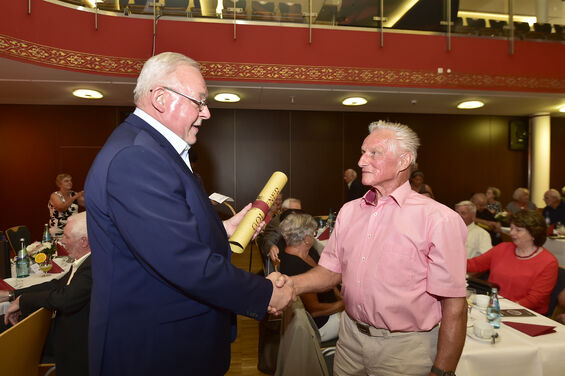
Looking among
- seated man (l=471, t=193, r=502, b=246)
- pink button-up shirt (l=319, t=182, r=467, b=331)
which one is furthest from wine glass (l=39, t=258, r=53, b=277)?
seated man (l=471, t=193, r=502, b=246)

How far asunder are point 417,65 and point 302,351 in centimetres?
560

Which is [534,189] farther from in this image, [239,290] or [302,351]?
[239,290]

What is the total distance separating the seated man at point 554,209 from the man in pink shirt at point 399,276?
549 cm

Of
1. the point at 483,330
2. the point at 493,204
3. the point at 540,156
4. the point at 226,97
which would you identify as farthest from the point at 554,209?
the point at 226,97

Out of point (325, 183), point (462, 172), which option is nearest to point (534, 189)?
point (462, 172)

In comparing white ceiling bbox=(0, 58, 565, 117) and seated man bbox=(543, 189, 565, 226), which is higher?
white ceiling bbox=(0, 58, 565, 117)

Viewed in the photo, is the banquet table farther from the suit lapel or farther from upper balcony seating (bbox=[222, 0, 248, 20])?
upper balcony seating (bbox=[222, 0, 248, 20])

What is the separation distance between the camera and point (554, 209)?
586 cm

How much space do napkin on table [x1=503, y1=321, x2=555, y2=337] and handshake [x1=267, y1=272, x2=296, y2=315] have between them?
4.13ft

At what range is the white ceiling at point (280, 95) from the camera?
5.69 metres

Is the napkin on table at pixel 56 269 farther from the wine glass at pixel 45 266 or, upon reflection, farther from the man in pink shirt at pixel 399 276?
the man in pink shirt at pixel 399 276

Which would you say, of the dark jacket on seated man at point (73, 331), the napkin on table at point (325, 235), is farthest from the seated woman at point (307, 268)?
the napkin on table at point (325, 235)

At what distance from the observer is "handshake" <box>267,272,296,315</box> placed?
135cm

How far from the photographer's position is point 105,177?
104 cm
